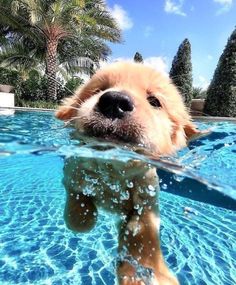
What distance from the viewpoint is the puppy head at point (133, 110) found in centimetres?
256

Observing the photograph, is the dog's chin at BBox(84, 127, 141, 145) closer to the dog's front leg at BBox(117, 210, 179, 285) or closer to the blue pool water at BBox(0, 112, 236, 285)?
the blue pool water at BBox(0, 112, 236, 285)

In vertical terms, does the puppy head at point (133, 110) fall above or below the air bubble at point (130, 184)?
above

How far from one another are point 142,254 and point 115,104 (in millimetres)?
1002

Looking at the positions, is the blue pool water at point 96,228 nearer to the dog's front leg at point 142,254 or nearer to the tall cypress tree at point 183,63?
the dog's front leg at point 142,254

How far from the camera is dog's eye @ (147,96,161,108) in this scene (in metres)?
3.08

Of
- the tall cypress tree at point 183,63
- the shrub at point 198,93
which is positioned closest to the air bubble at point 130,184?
the tall cypress tree at point 183,63

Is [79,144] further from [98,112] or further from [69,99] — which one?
[69,99]

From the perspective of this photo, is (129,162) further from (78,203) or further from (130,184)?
(78,203)

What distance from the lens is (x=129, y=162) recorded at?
2.90 metres

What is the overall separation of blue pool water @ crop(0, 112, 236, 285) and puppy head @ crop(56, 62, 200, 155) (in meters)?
0.18

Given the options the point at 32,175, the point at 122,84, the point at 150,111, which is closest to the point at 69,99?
the point at 122,84

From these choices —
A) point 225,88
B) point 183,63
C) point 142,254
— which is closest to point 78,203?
point 142,254

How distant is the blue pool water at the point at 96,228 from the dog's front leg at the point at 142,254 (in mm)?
462

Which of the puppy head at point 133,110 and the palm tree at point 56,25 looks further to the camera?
the palm tree at point 56,25
